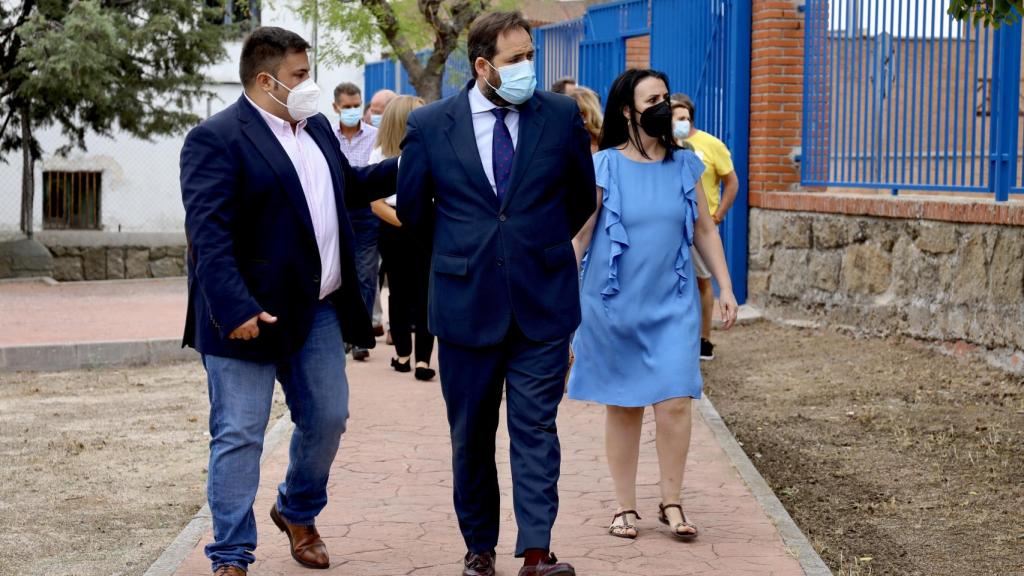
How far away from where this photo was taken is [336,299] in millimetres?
4930

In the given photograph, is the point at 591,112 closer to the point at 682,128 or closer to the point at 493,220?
the point at 682,128

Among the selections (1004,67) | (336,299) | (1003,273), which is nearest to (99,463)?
(336,299)

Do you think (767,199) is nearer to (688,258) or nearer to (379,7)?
(379,7)

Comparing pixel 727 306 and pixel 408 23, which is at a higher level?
pixel 408 23

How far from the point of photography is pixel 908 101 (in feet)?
35.3

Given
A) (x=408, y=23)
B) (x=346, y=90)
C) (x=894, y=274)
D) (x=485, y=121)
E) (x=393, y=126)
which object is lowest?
(x=894, y=274)

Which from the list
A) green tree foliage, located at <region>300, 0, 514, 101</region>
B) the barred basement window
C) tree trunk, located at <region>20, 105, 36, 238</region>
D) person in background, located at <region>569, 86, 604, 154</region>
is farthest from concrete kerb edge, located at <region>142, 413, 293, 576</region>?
the barred basement window

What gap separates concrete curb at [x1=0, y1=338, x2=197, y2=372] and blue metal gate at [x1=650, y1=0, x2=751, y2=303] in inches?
193

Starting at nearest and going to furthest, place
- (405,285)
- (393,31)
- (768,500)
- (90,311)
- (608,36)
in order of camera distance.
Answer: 1. (768,500)
2. (405,285)
3. (90,311)
4. (608,36)
5. (393,31)

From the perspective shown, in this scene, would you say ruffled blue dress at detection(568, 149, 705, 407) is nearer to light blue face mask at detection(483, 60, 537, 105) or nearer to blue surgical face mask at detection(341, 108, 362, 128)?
light blue face mask at detection(483, 60, 537, 105)

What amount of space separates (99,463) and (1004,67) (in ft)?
20.4

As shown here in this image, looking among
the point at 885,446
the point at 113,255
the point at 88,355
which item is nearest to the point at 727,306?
the point at 885,446

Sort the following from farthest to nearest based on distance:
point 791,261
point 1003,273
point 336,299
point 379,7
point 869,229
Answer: point 379,7, point 791,261, point 869,229, point 1003,273, point 336,299

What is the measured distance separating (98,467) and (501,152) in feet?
11.7
